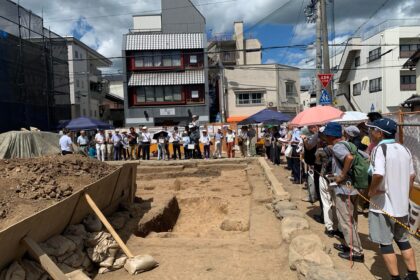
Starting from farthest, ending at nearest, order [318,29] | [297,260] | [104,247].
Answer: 1. [318,29]
2. [104,247]
3. [297,260]

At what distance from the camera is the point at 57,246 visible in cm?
536

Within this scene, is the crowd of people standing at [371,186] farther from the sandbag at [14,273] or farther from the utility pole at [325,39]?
the utility pole at [325,39]

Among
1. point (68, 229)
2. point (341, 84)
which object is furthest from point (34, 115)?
point (341, 84)

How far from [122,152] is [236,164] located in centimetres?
576

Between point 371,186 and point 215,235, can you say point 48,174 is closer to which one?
point 215,235

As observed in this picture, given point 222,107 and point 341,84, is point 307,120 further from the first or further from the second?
point 341,84

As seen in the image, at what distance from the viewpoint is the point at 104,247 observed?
584cm

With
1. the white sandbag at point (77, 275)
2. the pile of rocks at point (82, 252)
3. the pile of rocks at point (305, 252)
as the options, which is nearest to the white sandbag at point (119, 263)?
the pile of rocks at point (82, 252)

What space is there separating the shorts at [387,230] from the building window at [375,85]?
35.0 metres

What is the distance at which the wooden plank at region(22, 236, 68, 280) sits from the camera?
4.65 metres

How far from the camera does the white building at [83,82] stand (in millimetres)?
40250

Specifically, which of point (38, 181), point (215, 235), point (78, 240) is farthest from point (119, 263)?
point (215, 235)

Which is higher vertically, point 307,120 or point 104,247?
point 307,120

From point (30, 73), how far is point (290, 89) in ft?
87.5
